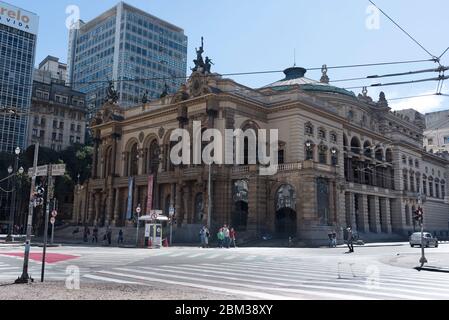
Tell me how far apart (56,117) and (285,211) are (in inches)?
2751

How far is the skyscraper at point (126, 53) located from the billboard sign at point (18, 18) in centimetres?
2406

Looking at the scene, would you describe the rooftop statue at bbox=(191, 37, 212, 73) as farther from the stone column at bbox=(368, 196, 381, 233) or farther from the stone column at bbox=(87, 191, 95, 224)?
the stone column at bbox=(368, 196, 381, 233)

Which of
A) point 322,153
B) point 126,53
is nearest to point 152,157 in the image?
point 322,153

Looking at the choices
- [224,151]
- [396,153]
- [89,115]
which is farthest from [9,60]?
[396,153]

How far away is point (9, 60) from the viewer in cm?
8669

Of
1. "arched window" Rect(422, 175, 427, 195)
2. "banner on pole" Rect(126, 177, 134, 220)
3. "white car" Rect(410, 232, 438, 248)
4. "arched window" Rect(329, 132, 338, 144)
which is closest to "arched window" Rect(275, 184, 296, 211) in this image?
"white car" Rect(410, 232, 438, 248)

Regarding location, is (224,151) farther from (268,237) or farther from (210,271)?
(210,271)

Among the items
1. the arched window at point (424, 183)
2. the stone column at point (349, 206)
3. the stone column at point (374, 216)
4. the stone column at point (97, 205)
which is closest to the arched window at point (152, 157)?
the stone column at point (97, 205)

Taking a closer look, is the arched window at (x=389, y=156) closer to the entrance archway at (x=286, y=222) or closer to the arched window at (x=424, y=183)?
the arched window at (x=424, y=183)

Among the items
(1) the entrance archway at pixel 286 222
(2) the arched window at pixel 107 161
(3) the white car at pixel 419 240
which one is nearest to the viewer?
(3) the white car at pixel 419 240

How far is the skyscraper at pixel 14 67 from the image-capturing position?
8550 cm

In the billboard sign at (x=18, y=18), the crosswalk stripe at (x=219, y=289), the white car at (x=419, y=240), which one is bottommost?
the crosswalk stripe at (x=219, y=289)

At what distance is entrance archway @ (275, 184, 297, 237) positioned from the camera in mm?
45844

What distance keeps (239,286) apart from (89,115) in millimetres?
110700
